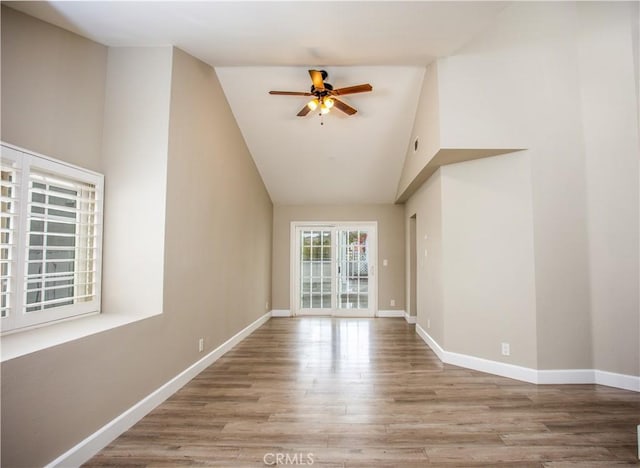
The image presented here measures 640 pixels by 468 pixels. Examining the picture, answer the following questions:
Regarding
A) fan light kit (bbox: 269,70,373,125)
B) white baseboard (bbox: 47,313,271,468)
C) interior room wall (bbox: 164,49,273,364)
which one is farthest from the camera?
fan light kit (bbox: 269,70,373,125)

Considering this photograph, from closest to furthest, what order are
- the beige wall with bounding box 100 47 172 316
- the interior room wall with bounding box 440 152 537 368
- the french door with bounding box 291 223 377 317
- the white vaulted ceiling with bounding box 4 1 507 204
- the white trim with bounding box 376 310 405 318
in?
the white vaulted ceiling with bounding box 4 1 507 204, the beige wall with bounding box 100 47 172 316, the interior room wall with bounding box 440 152 537 368, the white trim with bounding box 376 310 405 318, the french door with bounding box 291 223 377 317

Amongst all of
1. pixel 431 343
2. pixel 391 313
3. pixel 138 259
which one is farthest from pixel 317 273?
pixel 138 259

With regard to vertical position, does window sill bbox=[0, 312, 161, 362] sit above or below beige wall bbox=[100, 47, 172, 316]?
below

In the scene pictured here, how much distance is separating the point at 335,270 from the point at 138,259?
Result: 4550mm

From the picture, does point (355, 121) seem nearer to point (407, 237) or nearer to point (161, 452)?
point (407, 237)

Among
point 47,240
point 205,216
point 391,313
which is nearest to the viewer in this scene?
point 47,240

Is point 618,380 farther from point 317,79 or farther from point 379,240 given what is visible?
point 379,240

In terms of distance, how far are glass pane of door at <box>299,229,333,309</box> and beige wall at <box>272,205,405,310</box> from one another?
316 millimetres

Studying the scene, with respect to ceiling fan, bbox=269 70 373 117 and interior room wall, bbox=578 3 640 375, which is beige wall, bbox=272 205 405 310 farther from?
interior room wall, bbox=578 3 640 375

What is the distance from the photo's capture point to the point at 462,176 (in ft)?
12.5

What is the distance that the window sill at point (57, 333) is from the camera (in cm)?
177

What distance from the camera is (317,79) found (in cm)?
349

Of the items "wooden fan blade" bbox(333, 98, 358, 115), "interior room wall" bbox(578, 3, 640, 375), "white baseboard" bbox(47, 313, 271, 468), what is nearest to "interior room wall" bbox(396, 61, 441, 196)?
"wooden fan blade" bbox(333, 98, 358, 115)

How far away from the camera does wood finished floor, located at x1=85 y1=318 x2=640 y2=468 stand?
2084 millimetres
